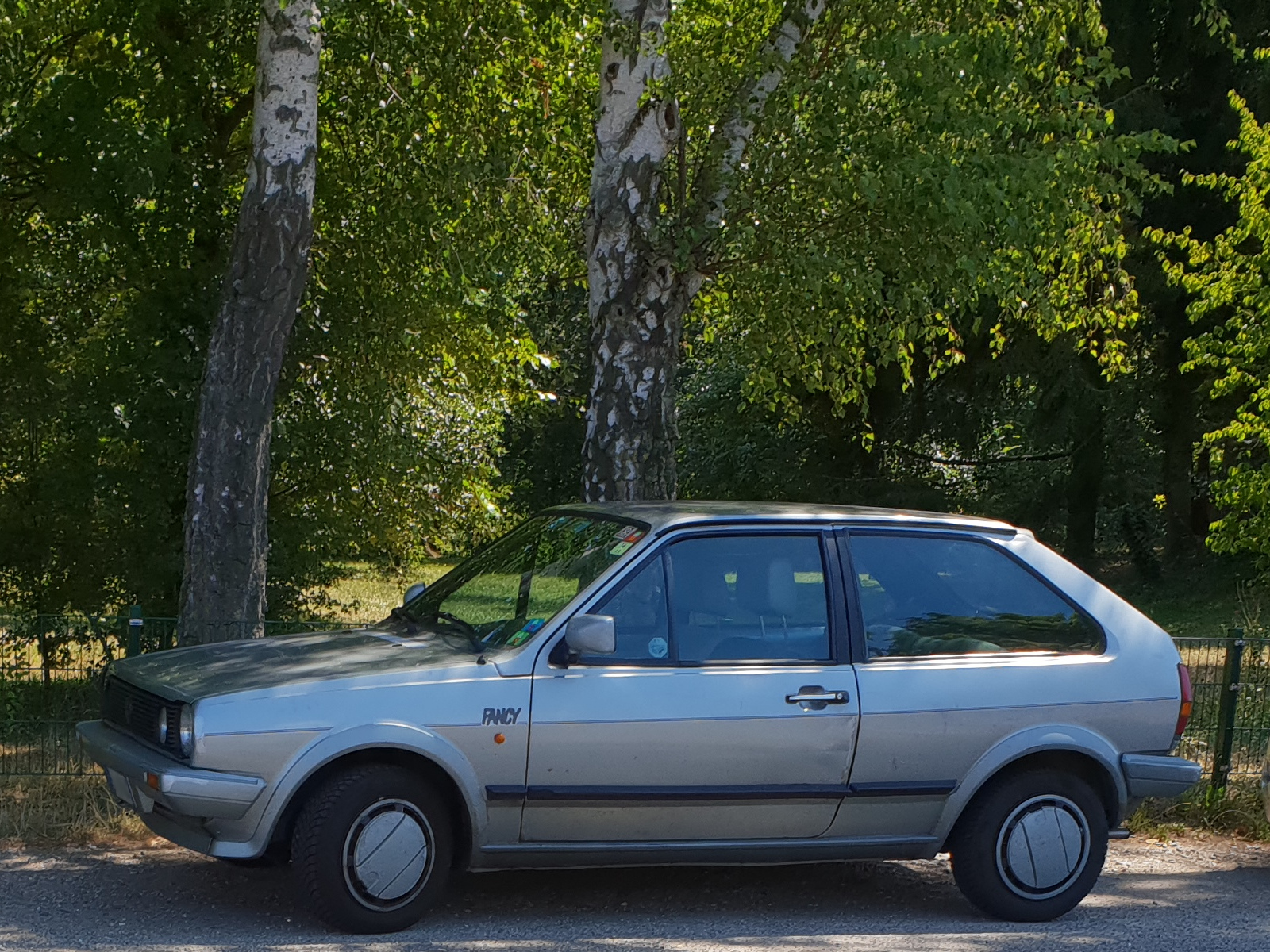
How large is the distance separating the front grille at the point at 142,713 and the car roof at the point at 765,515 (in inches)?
82.7

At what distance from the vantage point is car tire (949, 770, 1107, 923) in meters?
6.74

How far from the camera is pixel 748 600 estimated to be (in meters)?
6.58

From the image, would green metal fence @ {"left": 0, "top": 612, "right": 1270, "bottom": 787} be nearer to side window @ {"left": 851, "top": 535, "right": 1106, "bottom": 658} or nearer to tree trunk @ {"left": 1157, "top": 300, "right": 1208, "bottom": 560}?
side window @ {"left": 851, "top": 535, "right": 1106, "bottom": 658}

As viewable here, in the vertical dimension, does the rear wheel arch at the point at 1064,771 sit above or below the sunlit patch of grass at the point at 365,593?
below

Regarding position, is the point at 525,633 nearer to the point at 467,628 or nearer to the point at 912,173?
the point at 467,628

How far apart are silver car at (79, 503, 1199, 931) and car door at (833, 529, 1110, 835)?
11mm

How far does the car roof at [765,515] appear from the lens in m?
6.66

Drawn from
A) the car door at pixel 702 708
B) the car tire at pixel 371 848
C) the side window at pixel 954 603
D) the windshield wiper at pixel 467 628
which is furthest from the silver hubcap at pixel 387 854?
the side window at pixel 954 603

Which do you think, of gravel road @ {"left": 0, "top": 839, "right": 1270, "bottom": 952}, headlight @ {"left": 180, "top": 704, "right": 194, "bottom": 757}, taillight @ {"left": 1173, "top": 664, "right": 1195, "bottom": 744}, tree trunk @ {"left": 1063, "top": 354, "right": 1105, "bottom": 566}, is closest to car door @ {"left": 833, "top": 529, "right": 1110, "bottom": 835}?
taillight @ {"left": 1173, "top": 664, "right": 1195, "bottom": 744}

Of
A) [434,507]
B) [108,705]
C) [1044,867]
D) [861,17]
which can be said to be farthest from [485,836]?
[434,507]

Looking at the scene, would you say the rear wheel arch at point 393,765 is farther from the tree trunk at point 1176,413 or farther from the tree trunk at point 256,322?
the tree trunk at point 1176,413

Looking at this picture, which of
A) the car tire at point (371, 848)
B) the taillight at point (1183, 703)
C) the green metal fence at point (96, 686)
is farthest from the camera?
the green metal fence at point (96, 686)

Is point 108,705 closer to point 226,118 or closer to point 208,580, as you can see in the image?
point 208,580

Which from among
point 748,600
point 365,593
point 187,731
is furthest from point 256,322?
point 365,593
